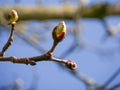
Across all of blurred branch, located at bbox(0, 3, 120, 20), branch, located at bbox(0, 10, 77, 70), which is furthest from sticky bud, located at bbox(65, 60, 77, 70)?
blurred branch, located at bbox(0, 3, 120, 20)

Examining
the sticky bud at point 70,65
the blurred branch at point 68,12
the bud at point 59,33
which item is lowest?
the blurred branch at point 68,12

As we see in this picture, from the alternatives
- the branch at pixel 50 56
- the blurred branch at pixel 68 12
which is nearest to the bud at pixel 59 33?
the branch at pixel 50 56

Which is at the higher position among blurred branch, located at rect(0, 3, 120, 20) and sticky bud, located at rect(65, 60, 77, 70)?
sticky bud, located at rect(65, 60, 77, 70)

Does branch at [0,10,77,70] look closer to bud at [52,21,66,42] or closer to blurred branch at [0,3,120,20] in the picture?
bud at [52,21,66,42]

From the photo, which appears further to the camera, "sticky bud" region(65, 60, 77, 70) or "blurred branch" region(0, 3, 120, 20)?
"blurred branch" region(0, 3, 120, 20)

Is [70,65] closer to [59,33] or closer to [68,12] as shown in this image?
[59,33]

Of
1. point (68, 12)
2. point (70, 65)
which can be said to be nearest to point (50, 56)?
point (70, 65)

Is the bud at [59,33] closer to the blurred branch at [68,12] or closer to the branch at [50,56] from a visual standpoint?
the branch at [50,56]

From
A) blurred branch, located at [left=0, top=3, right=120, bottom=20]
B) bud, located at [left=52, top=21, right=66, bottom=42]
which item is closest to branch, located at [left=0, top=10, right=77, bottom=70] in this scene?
bud, located at [left=52, top=21, right=66, bottom=42]

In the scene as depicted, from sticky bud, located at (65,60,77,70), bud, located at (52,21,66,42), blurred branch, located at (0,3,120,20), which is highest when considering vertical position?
bud, located at (52,21,66,42)

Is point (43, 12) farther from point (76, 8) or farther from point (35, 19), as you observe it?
point (76, 8)

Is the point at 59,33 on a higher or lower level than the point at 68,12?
higher
